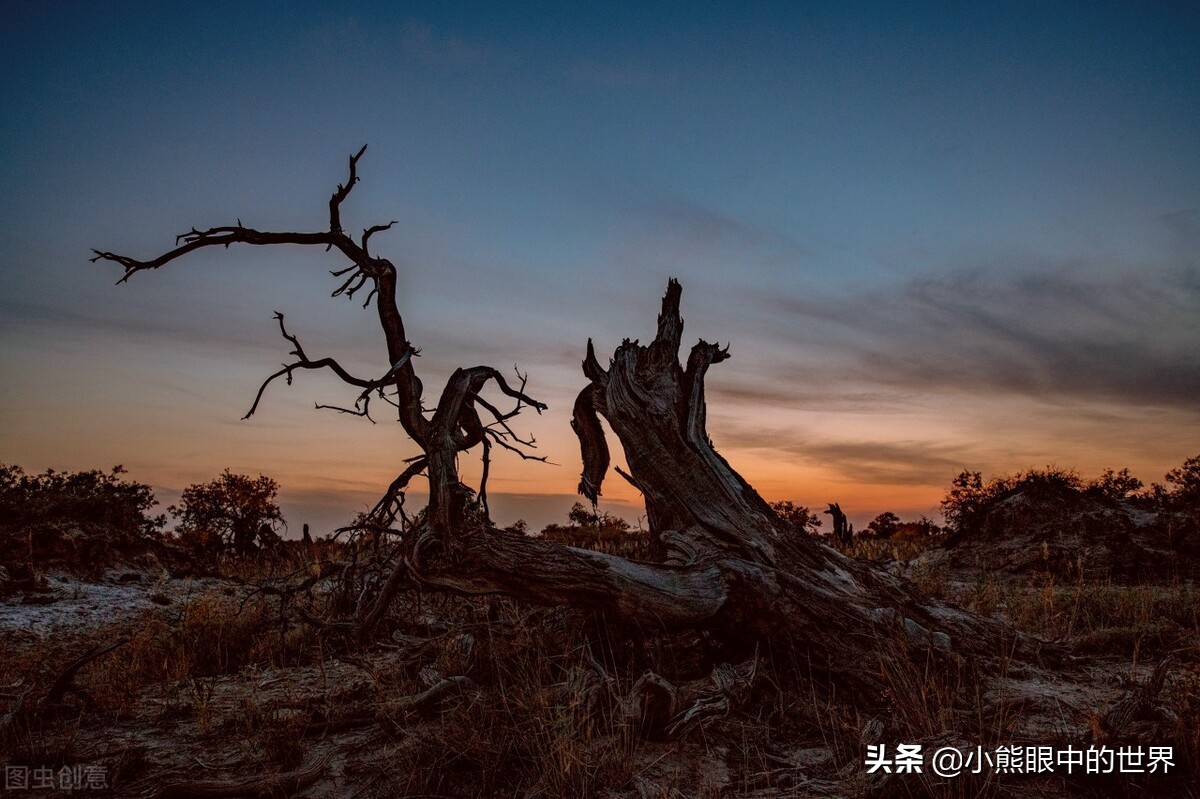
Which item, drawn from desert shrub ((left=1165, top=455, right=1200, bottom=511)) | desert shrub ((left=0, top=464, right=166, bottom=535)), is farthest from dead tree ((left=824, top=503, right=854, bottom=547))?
desert shrub ((left=0, top=464, right=166, bottom=535))

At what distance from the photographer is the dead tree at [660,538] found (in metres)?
5.25

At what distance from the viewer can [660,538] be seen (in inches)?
269

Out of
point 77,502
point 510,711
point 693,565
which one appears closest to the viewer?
point 510,711

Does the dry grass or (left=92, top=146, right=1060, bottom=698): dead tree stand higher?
(left=92, top=146, right=1060, bottom=698): dead tree

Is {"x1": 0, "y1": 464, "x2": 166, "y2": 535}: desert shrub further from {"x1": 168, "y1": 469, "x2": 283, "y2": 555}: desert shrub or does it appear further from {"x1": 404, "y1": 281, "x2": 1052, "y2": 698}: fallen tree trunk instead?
{"x1": 404, "y1": 281, "x2": 1052, "y2": 698}: fallen tree trunk

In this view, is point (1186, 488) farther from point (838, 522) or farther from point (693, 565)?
point (693, 565)

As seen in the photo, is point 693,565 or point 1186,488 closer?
point 693,565

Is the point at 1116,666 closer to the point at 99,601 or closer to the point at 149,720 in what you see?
the point at 149,720

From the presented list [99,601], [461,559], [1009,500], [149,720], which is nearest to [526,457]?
[461,559]

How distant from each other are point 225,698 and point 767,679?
4.48 meters

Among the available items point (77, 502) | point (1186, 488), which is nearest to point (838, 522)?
point (1186, 488)

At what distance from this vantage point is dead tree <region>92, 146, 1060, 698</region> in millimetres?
5254

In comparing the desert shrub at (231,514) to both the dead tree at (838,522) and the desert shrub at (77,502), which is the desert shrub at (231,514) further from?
the dead tree at (838,522)

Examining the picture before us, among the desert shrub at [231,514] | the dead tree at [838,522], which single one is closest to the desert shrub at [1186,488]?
the dead tree at [838,522]
